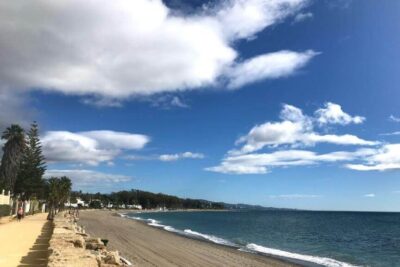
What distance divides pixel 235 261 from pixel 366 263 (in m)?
9.47

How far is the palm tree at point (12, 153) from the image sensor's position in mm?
54500

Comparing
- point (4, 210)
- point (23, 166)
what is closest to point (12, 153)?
point (23, 166)

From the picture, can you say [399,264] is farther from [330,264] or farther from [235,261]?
[235,261]

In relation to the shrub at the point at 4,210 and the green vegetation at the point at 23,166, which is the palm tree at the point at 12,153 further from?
the shrub at the point at 4,210

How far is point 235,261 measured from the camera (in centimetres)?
2270

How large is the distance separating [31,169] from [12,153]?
4.82 metres

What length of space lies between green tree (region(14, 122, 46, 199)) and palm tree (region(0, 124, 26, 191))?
1.00 m

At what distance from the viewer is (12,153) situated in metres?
56.9

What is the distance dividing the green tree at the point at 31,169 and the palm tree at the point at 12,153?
1.00 m

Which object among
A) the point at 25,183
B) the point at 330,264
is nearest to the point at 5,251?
the point at 330,264

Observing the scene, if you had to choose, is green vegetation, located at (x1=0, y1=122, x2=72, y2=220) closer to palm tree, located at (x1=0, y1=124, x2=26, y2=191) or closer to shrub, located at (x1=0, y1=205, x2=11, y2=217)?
palm tree, located at (x1=0, y1=124, x2=26, y2=191)

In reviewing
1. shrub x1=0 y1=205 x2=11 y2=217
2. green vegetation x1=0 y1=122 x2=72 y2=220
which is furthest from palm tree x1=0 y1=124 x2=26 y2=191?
shrub x1=0 y1=205 x2=11 y2=217

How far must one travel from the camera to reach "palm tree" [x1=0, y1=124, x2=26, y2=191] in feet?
179

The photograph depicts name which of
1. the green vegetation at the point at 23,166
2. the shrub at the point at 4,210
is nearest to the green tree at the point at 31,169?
the green vegetation at the point at 23,166
